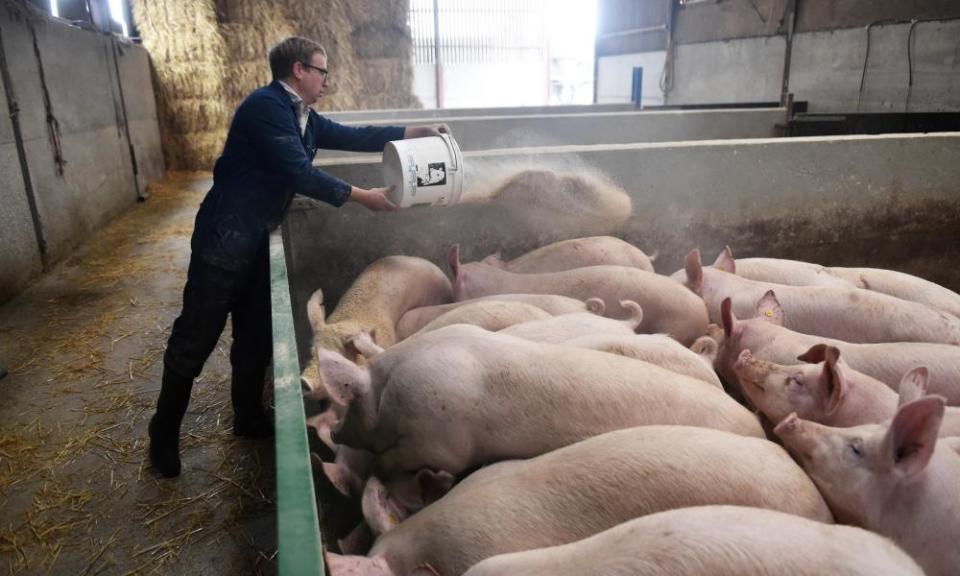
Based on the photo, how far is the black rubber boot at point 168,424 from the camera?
2758 mm

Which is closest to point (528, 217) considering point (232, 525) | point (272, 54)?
point (272, 54)

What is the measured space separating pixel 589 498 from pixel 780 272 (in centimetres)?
218

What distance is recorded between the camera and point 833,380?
6.05 ft

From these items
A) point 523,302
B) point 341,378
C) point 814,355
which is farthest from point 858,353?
point 341,378

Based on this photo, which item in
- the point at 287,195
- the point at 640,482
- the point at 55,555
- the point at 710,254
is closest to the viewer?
the point at 640,482

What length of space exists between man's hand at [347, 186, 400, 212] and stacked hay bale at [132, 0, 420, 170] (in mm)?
8518

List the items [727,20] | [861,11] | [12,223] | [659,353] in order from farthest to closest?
[727,20] → [861,11] → [12,223] → [659,353]

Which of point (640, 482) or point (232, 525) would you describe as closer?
point (640, 482)

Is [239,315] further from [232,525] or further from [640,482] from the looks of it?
[640,482]

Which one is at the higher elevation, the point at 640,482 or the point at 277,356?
the point at 277,356

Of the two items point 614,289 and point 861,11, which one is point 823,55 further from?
point 614,289

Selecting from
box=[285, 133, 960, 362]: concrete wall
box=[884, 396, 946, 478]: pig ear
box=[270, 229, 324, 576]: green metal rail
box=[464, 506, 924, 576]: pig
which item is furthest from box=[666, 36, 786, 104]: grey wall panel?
box=[270, 229, 324, 576]: green metal rail

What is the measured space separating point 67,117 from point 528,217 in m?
5.35

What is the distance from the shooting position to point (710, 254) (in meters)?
3.61
